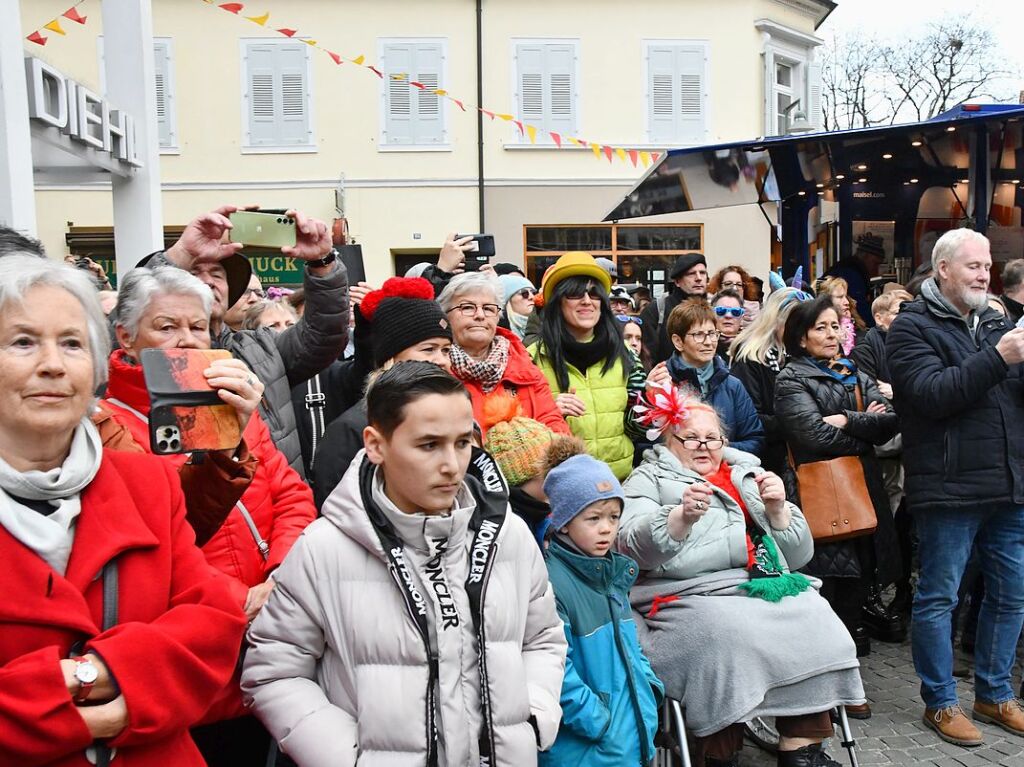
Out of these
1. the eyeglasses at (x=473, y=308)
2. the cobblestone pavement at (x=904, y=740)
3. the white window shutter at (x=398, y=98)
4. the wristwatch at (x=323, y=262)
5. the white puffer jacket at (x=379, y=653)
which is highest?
the white window shutter at (x=398, y=98)

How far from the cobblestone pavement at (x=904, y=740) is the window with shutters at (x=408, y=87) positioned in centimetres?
1382

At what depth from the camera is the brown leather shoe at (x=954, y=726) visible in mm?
4184

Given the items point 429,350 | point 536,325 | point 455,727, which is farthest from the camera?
point 536,325

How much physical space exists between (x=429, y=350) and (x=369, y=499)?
1053mm

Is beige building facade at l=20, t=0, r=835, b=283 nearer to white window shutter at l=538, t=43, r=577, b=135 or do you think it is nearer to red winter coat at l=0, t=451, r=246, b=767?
white window shutter at l=538, t=43, r=577, b=135

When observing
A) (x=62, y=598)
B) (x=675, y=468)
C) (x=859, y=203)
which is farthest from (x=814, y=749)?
(x=859, y=203)

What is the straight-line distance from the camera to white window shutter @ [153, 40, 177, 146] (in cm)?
1641

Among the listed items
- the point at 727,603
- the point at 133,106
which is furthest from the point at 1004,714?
the point at 133,106

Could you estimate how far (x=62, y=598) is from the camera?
1.62 metres

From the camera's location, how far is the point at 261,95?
658 inches

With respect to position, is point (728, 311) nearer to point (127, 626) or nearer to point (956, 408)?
point (956, 408)

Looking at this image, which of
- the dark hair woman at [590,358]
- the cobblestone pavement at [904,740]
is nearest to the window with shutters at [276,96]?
the dark hair woman at [590,358]

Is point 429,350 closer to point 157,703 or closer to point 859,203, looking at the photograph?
point 157,703

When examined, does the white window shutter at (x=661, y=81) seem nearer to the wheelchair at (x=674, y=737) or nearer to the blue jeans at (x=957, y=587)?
the blue jeans at (x=957, y=587)
